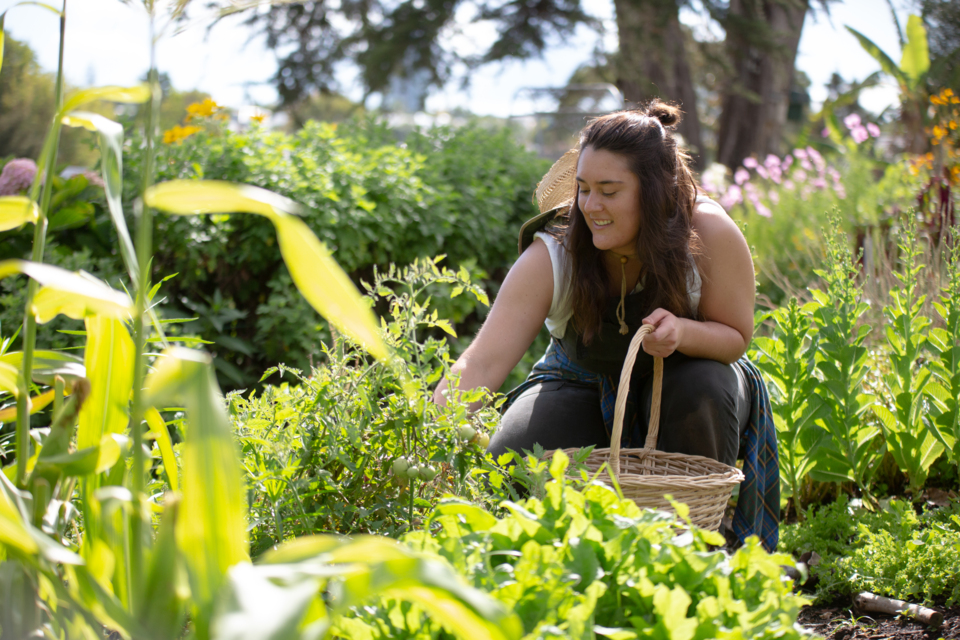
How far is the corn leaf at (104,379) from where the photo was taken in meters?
0.87

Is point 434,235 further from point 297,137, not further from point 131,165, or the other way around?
point 131,165

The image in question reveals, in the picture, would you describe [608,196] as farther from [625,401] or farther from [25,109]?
[25,109]

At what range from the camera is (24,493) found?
0.86m

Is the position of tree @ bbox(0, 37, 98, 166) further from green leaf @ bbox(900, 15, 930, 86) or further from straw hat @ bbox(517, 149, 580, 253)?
straw hat @ bbox(517, 149, 580, 253)

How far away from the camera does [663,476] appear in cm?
142

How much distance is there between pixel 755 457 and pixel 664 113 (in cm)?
102

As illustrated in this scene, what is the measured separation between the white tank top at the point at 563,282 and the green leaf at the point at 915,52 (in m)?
7.20

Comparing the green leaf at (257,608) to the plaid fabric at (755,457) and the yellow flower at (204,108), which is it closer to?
the plaid fabric at (755,457)

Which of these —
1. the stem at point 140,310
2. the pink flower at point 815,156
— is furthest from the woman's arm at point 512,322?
the pink flower at point 815,156

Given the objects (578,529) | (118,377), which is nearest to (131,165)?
(118,377)

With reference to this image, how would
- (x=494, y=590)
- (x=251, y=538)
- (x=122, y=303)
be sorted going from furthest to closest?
(x=251, y=538), (x=494, y=590), (x=122, y=303)

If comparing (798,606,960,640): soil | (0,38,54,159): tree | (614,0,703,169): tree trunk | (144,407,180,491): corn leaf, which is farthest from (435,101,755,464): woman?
(0,38,54,159): tree

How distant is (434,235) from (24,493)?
9.27ft

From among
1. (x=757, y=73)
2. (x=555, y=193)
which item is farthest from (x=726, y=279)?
(x=757, y=73)
